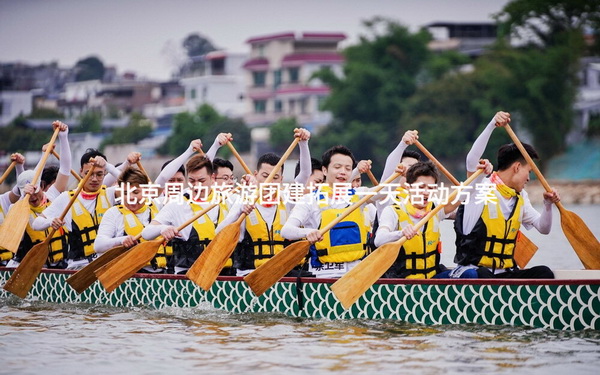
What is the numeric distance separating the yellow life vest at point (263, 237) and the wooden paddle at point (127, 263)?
0.35 meters

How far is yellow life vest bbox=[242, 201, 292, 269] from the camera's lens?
7.78m

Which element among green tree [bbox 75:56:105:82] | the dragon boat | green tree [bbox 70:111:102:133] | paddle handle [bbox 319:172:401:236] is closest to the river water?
the dragon boat

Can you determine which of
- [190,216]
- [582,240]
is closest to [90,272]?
[190,216]

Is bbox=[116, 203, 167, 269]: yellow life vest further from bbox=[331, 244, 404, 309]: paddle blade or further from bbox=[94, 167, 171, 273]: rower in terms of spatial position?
bbox=[331, 244, 404, 309]: paddle blade

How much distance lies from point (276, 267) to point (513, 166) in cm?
174

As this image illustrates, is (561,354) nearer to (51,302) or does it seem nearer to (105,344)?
(105,344)

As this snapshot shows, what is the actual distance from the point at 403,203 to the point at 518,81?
27263mm

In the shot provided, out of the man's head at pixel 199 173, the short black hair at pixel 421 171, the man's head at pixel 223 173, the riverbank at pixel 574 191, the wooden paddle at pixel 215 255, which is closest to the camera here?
the short black hair at pixel 421 171

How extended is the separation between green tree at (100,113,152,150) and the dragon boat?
1575 inches

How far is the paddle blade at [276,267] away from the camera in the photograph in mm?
7250

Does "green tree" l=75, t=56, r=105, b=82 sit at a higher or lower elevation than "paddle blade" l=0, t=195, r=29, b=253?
higher

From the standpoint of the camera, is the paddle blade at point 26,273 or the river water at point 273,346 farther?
the paddle blade at point 26,273

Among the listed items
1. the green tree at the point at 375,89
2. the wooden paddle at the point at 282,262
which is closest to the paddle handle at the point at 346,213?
the wooden paddle at the point at 282,262

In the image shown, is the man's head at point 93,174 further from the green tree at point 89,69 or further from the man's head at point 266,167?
the green tree at point 89,69
